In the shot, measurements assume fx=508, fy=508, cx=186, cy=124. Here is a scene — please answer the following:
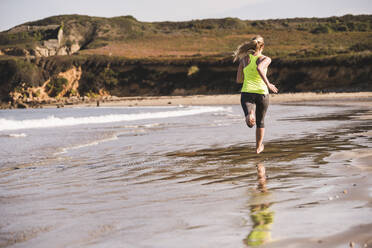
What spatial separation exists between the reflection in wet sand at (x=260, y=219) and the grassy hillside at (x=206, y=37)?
1984 inches

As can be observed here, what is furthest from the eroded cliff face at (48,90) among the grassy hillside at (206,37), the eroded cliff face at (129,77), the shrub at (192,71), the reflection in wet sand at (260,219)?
the reflection in wet sand at (260,219)

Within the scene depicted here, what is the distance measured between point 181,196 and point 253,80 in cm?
336

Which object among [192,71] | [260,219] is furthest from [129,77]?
[260,219]

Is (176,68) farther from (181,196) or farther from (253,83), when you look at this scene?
(181,196)

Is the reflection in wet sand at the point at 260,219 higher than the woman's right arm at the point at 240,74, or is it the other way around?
the woman's right arm at the point at 240,74

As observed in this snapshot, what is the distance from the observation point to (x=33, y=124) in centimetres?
2141

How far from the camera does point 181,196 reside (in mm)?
4961

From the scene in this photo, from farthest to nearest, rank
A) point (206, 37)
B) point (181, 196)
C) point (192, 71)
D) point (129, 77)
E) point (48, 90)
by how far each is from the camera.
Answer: point (206, 37) → point (129, 77) → point (48, 90) → point (192, 71) → point (181, 196)

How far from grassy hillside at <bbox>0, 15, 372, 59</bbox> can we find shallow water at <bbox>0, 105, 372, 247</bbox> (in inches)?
1852

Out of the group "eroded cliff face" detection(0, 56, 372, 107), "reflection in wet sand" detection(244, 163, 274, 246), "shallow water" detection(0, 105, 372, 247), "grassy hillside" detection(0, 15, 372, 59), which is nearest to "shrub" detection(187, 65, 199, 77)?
"eroded cliff face" detection(0, 56, 372, 107)

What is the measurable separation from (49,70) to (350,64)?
3311cm

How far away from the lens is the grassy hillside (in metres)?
67.5

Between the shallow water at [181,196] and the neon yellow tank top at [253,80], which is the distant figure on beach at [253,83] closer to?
the neon yellow tank top at [253,80]

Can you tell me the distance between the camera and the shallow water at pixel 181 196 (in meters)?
3.52
